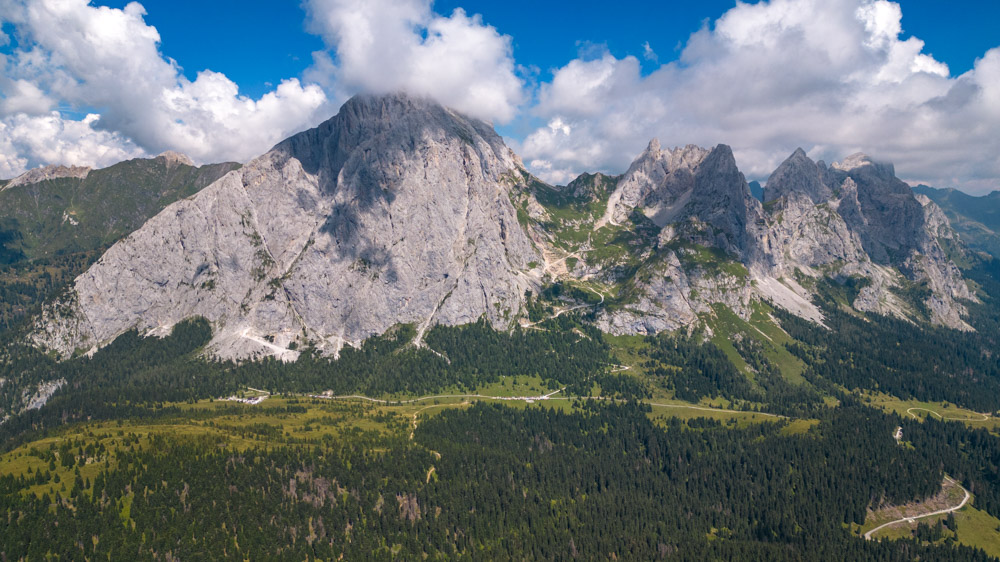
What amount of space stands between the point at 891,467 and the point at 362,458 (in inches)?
7410

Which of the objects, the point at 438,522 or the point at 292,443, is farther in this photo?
the point at 292,443

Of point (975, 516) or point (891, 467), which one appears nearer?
point (975, 516)

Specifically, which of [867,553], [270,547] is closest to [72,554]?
[270,547]

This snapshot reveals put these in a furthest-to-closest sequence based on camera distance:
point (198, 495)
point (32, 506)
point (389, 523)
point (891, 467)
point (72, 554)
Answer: point (891, 467)
point (389, 523)
point (198, 495)
point (32, 506)
point (72, 554)

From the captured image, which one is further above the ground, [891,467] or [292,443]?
[292,443]

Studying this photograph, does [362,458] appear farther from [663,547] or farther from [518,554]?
[663,547]

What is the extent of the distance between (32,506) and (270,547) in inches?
2148

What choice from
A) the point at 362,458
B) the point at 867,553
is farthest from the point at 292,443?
the point at 867,553

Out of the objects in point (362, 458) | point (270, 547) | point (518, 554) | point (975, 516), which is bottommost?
point (975, 516)

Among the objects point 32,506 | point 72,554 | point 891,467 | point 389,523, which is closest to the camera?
point 72,554

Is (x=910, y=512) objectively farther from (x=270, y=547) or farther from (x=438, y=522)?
(x=270, y=547)

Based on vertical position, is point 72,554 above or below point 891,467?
above

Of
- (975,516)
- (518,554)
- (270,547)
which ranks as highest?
(270,547)

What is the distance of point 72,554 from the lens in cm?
12012
